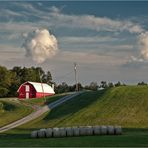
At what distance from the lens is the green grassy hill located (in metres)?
64.9

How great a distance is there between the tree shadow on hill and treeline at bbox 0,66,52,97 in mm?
50249

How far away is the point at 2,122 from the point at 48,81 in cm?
10893

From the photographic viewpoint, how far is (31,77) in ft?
507

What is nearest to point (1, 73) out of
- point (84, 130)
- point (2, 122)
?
point (2, 122)

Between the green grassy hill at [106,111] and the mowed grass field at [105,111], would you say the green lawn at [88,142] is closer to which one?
the mowed grass field at [105,111]

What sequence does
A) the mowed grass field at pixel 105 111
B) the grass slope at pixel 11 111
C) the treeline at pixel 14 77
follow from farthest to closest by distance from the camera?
the treeline at pixel 14 77 → the grass slope at pixel 11 111 → the mowed grass field at pixel 105 111

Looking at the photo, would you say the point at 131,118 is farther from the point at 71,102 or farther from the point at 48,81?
the point at 48,81

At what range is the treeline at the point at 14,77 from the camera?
13538cm

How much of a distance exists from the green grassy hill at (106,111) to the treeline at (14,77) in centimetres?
5361

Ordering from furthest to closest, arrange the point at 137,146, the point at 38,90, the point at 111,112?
1. the point at 38,90
2. the point at 111,112
3. the point at 137,146

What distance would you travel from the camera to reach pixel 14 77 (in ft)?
472

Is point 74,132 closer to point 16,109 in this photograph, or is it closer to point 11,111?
point 11,111

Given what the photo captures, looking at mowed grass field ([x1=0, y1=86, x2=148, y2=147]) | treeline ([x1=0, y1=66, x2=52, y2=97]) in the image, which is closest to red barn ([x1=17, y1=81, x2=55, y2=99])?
treeline ([x1=0, y1=66, x2=52, y2=97])

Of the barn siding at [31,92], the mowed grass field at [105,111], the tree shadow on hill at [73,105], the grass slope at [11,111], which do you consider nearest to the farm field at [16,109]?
the grass slope at [11,111]
